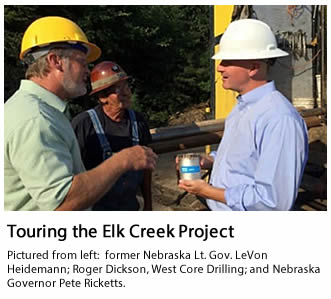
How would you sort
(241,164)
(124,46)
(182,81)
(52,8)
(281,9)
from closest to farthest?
(241,164), (281,9), (52,8), (124,46), (182,81)

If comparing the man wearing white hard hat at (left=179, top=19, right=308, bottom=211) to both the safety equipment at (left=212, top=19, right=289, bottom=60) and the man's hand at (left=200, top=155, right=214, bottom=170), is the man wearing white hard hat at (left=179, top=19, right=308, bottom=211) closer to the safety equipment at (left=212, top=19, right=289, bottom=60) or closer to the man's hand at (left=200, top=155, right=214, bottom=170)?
the safety equipment at (left=212, top=19, right=289, bottom=60)

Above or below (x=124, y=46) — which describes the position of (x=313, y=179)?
below

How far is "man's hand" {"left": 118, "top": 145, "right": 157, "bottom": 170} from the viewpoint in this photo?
202cm

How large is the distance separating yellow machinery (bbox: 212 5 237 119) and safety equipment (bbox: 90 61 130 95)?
3.12 metres

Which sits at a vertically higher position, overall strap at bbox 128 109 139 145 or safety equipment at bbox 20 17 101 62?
safety equipment at bbox 20 17 101 62

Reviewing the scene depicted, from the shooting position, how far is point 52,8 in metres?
9.27

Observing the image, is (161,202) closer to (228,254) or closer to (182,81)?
(228,254)

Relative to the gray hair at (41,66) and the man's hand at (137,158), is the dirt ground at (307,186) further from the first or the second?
the gray hair at (41,66)

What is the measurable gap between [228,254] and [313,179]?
228 cm

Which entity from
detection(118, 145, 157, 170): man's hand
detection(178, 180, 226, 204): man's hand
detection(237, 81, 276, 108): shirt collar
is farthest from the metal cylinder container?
detection(237, 81, 276, 108): shirt collar

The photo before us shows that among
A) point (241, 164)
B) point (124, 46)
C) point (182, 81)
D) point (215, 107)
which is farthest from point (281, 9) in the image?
point (182, 81)

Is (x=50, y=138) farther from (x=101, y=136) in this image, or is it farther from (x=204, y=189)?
(x=101, y=136)

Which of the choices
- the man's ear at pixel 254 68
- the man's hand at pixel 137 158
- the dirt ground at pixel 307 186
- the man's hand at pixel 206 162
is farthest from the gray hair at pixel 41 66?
the dirt ground at pixel 307 186
